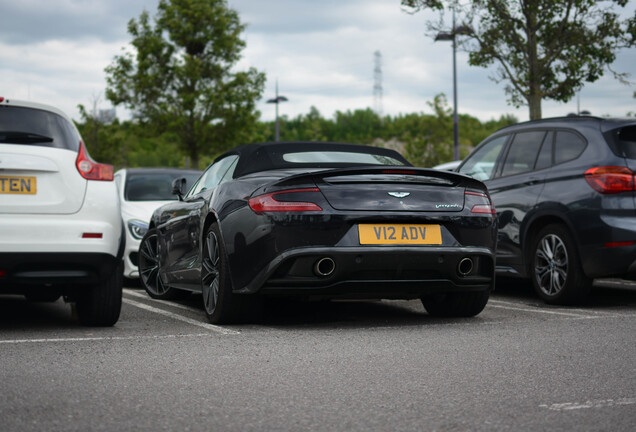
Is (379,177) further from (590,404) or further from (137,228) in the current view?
(137,228)

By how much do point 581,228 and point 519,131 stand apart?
68.0 inches

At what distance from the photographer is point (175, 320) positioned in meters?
6.89

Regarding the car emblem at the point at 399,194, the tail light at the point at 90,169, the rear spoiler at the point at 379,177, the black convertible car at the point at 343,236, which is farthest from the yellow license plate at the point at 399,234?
the tail light at the point at 90,169

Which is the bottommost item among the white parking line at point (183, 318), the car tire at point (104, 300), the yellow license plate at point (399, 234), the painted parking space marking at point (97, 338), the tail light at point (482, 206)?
the white parking line at point (183, 318)

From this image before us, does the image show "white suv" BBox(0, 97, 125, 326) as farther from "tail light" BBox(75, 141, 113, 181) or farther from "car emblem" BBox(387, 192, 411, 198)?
"car emblem" BBox(387, 192, 411, 198)

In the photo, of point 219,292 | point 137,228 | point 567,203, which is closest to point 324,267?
point 219,292

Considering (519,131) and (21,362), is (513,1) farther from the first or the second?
(21,362)

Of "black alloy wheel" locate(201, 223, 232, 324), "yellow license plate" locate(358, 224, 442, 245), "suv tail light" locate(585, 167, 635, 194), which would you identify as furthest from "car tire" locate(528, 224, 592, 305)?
"black alloy wheel" locate(201, 223, 232, 324)

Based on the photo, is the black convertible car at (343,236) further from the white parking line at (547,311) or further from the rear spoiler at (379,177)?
the white parking line at (547,311)

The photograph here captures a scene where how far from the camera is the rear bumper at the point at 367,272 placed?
5.86m

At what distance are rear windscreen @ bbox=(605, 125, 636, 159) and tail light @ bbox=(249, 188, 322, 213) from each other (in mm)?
2923

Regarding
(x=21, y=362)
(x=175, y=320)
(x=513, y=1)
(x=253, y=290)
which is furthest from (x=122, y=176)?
(x=513, y=1)

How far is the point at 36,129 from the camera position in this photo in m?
6.00

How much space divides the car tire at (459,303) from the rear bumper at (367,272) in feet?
1.98
